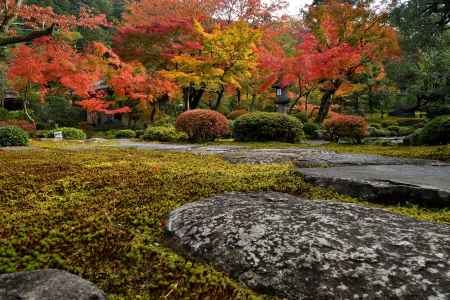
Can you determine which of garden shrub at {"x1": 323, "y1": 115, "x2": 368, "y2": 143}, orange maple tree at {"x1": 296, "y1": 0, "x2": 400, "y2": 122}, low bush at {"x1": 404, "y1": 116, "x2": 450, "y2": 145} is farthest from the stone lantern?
low bush at {"x1": 404, "y1": 116, "x2": 450, "y2": 145}

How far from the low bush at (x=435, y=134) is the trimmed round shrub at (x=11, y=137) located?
12.0 metres

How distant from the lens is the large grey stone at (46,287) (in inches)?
58.4

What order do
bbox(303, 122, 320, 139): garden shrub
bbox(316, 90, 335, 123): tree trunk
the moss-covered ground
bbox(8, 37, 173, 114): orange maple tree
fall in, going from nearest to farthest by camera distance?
the moss-covered ground
bbox(303, 122, 320, 139): garden shrub
bbox(8, 37, 173, 114): orange maple tree
bbox(316, 90, 335, 123): tree trunk

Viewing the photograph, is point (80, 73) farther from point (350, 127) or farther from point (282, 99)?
point (350, 127)

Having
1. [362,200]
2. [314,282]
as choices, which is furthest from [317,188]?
[314,282]

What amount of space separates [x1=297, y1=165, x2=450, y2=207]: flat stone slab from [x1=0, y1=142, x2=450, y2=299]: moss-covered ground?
143 mm

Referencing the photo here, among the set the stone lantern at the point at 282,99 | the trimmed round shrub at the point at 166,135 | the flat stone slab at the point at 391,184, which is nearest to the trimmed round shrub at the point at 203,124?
the trimmed round shrub at the point at 166,135

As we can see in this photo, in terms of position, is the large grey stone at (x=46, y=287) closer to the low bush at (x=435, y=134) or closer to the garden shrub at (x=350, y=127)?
the low bush at (x=435, y=134)

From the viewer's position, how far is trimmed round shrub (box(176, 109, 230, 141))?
11812 mm

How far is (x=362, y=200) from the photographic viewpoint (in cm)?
314

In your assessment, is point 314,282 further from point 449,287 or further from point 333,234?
point 449,287

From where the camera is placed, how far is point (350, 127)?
11258 millimetres

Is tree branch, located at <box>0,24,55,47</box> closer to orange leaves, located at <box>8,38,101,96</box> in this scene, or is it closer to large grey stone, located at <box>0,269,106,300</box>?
orange leaves, located at <box>8,38,101,96</box>

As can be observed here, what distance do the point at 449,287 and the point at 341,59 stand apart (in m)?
15.0
